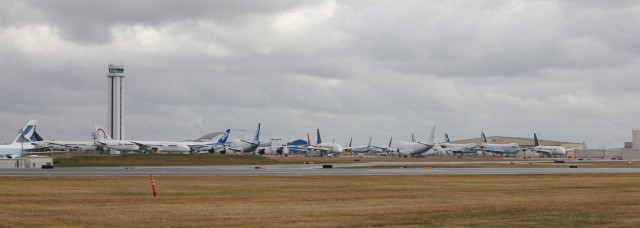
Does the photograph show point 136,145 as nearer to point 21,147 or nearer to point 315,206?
point 21,147

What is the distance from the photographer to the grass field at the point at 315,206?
27.9 metres

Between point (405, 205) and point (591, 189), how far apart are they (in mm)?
17349

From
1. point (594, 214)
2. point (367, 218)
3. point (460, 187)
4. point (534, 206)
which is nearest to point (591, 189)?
point (460, 187)

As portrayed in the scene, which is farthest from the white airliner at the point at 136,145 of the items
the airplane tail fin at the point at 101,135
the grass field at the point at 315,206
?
the grass field at the point at 315,206

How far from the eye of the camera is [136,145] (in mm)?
180625

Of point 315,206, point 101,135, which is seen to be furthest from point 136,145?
point 315,206

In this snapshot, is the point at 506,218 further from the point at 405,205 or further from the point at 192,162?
the point at 192,162

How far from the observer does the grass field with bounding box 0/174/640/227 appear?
2792cm

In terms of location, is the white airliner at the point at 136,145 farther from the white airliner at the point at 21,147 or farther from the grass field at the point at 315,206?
the grass field at the point at 315,206

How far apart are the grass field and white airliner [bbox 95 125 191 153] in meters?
130

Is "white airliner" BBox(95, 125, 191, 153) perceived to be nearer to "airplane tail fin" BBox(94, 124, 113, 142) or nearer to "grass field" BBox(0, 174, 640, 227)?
"airplane tail fin" BBox(94, 124, 113, 142)

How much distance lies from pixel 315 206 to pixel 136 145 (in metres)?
151

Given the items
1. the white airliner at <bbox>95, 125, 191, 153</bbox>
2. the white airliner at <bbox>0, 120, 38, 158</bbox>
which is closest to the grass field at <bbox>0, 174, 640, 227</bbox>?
the white airliner at <bbox>0, 120, 38, 158</bbox>

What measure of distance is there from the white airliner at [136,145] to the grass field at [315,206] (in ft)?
428
